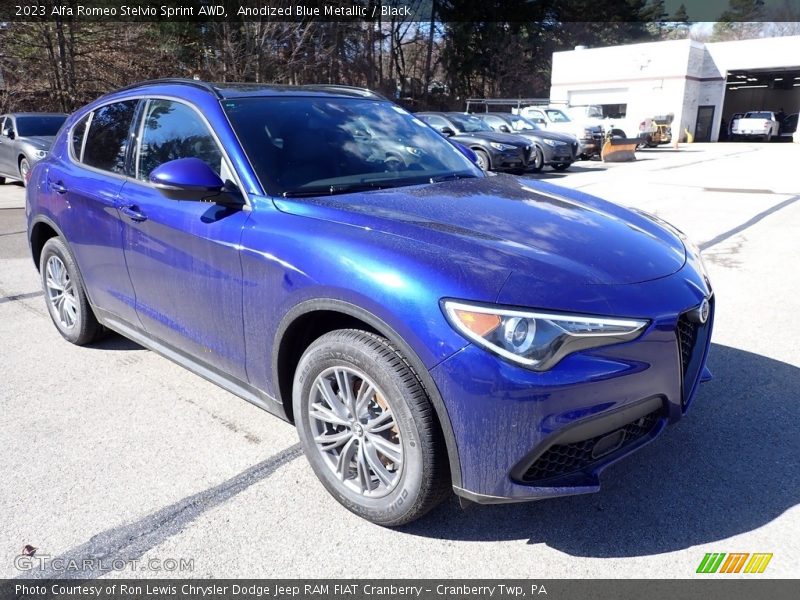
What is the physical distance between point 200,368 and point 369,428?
1220 millimetres

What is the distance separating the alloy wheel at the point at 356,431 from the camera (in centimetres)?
236

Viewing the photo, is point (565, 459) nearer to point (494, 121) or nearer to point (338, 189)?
point (338, 189)

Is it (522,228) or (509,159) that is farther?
(509,159)

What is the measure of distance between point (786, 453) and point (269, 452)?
2.53m

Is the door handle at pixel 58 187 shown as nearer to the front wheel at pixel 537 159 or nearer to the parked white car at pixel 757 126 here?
the front wheel at pixel 537 159

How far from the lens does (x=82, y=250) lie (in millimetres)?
3932

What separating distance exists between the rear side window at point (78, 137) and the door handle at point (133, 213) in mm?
990

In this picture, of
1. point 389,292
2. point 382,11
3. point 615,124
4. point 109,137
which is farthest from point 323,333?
point 382,11

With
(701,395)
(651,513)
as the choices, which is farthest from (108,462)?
(701,395)

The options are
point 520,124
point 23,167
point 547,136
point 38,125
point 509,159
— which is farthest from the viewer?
point 520,124

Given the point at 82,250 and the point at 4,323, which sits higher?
the point at 82,250

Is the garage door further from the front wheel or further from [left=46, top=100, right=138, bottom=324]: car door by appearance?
[left=46, top=100, right=138, bottom=324]: car door

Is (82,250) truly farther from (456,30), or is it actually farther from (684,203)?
(456,30)

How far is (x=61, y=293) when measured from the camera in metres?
4.49
